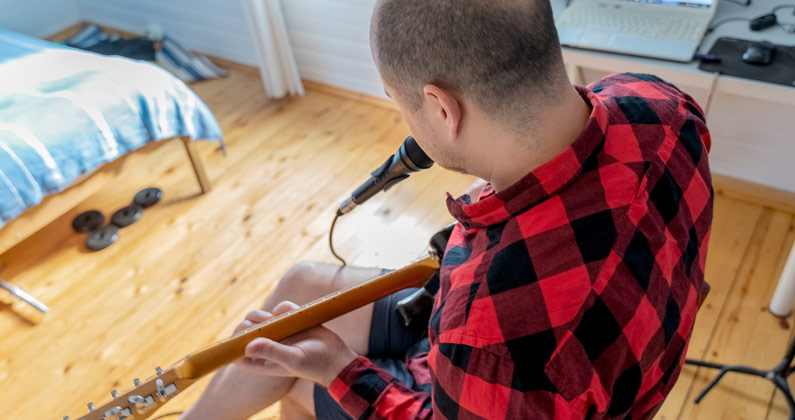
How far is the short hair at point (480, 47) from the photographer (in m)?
0.72

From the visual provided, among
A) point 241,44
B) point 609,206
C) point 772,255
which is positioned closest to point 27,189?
point 241,44

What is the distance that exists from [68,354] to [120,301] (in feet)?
0.67

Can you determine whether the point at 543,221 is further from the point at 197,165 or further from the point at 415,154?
the point at 197,165

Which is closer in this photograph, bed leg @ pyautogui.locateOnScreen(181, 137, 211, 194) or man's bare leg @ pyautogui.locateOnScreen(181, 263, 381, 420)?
man's bare leg @ pyautogui.locateOnScreen(181, 263, 381, 420)

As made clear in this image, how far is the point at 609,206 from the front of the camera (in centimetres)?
72

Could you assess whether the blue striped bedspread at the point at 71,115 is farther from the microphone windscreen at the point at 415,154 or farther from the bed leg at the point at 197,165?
the microphone windscreen at the point at 415,154

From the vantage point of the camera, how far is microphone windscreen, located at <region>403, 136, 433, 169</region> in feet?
3.32

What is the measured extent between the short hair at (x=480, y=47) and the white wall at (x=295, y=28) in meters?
1.78

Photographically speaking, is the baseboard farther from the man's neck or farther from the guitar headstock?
the guitar headstock

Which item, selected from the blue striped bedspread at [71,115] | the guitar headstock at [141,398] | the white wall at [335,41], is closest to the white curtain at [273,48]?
the white wall at [335,41]

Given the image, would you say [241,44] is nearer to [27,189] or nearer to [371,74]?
[371,74]

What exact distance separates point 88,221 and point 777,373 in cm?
207

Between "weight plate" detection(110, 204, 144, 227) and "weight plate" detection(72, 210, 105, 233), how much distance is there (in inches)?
1.7

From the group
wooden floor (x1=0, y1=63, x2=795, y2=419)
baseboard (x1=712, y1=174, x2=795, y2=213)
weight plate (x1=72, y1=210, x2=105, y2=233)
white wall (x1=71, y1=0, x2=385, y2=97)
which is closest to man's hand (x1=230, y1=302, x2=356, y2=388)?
wooden floor (x1=0, y1=63, x2=795, y2=419)
